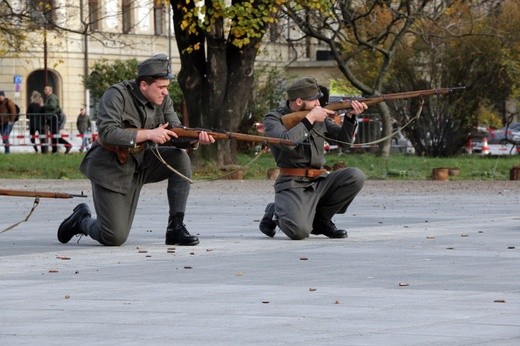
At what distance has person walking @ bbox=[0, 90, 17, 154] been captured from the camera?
4296 centimetres

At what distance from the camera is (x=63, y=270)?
476 inches

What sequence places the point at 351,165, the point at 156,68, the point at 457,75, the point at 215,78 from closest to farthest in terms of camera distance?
1. the point at 156,68
2. the point at 215,78
3. the point at 351,165
4. the point at 457,75

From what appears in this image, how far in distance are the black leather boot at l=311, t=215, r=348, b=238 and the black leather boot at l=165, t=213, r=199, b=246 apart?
54.9 inches

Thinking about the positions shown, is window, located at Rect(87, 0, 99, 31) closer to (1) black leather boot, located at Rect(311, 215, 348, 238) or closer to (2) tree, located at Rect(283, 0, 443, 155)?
(2) tree, located at Rect(283, 0, 443, 155)

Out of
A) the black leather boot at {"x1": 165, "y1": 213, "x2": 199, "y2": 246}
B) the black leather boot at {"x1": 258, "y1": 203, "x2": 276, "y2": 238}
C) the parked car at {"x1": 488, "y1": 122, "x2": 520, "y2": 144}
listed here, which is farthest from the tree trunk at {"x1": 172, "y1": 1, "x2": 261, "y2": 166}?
the parked car at {"x1": 488, "y1": 122, "x2": 520, "y2": 144}

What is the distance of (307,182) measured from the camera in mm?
15047

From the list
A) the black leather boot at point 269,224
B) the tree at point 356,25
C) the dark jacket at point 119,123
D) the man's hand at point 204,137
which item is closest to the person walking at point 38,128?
the tree at point 356,25

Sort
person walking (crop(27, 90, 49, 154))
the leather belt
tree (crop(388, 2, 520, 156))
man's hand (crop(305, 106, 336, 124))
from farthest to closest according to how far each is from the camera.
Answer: tree (crop(388, 2, 520, 156))
person walking (crop(27, 90, 49, 154))
man's hand (crop(305, 106, 336, 124))
the leather belt

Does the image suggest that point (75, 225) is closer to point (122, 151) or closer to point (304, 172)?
point (122, 151)

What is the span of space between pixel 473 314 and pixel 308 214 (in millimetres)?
5830

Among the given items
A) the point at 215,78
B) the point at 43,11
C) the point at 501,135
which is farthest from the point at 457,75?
the point at 215,78

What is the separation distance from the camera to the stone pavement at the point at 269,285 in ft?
27.9

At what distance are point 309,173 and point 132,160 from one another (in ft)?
5.86

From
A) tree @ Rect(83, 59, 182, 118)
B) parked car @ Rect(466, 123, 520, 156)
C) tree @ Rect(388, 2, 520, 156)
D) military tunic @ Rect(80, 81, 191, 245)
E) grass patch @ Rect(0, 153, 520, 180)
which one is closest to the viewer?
military tunic @ Rect(80, 81, 191, 245)
